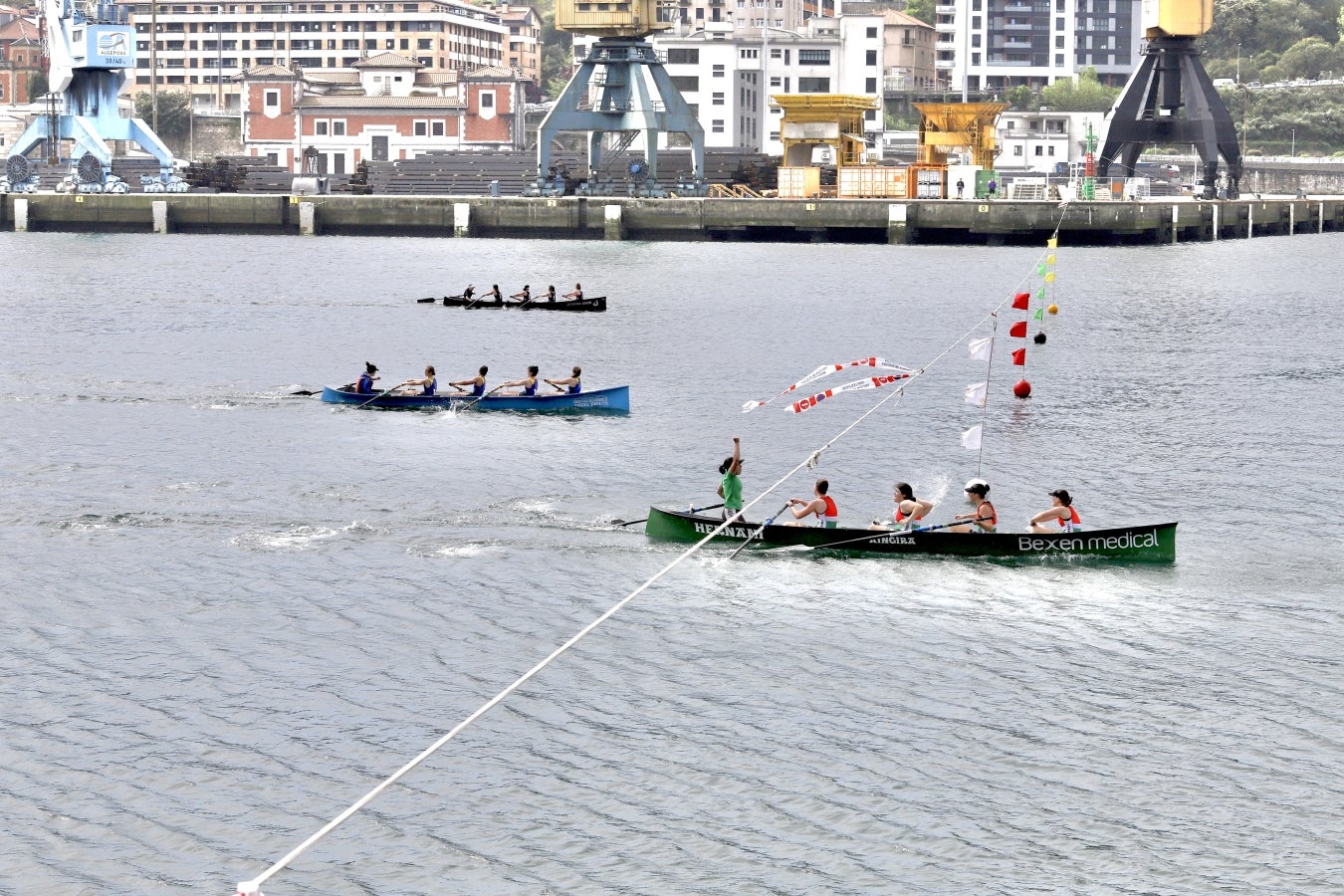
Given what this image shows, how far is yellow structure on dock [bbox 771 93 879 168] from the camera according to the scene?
14388cm

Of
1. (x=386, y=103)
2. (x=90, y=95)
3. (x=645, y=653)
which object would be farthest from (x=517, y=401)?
(x=386, y=103)

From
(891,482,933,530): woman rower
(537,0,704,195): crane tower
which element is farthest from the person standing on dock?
(537,0,704,195): crane tower

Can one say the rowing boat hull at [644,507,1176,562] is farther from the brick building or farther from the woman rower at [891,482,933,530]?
the brick building

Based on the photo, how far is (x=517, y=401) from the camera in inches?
2253

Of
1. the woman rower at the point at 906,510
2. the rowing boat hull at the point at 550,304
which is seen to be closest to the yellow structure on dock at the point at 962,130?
the rowing boat hull at the point at 550,304

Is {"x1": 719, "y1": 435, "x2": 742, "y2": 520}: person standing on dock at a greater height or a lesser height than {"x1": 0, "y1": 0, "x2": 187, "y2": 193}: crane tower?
lesser

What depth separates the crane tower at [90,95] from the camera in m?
145

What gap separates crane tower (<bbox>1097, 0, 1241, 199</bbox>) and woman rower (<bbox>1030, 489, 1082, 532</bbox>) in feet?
379

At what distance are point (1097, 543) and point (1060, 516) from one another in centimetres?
107

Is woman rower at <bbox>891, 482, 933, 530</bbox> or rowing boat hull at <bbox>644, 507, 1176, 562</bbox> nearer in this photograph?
rowing boat hull at <bbox>644, 507, 1176, 562</bbox>

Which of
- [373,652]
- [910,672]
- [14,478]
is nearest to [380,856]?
[373,652]

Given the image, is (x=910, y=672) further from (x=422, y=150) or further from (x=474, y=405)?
(x=422, y=150)

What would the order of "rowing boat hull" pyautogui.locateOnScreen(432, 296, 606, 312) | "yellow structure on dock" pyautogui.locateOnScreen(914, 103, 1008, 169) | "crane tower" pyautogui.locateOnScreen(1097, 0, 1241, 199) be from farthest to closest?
"crane tower" pyautogui.locateOnScreen(1097, 0, 1241, 199)
"yellow structure on dock" pyautogui.locateOnScreen(914, 103, 1008, 169)
"rowing boat hull" pyautogui.locateOnScreen(432, 296, 606, 312)

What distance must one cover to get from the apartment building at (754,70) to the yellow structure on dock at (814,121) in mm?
34634
